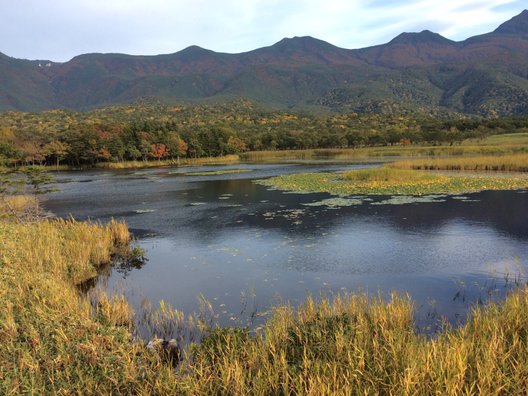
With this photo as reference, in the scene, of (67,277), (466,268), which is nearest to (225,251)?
(67,277)

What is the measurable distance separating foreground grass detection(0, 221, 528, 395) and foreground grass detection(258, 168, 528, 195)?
114ft

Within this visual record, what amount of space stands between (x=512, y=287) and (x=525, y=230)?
1266 centimetres

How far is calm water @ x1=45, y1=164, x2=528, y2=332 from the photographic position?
56.3 feet

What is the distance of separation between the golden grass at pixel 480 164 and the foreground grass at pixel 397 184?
1205 cm

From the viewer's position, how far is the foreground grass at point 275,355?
8.22 metres

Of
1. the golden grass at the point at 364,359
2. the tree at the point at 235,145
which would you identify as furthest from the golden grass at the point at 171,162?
the golden grass at the point at 364,359

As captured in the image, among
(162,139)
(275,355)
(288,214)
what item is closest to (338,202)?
(288,214)

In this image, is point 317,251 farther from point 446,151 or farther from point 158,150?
point 158,150

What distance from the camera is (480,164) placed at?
65625 millimetres

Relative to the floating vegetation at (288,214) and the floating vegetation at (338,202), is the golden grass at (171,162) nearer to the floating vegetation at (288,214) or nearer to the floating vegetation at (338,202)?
the floating vegetation at (338,202)

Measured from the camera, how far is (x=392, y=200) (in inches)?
1590

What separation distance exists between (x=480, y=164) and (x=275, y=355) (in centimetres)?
6589

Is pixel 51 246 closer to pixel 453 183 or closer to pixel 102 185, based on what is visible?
pixel 453 183

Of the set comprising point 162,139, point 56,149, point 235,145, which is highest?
point 162,139
